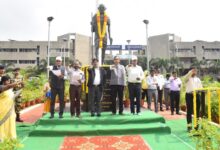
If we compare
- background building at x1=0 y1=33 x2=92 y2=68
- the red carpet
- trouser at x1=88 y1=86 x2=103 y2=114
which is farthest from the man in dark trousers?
background building at x1=0 y1=33 x2=92 y2=68

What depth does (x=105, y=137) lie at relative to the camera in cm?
595

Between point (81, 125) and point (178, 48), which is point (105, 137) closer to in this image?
point (81, 125)

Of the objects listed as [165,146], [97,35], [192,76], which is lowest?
[165,146]

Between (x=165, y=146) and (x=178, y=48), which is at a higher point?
(x=178, y=48)

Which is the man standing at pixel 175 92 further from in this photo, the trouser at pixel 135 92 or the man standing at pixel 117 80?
the man standing at pixel 117 80

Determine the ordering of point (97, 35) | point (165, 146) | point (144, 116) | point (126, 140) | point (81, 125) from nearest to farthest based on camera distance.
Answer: point (165, 146) → point (126, 140) → point (81, 125) → point (144, 116) → point (97, 35)

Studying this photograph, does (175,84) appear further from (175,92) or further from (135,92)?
(135,92)

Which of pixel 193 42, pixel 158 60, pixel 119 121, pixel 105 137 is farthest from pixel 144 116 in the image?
pixel 193 42

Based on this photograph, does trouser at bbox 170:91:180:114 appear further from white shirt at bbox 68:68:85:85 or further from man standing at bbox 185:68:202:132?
white shirt at bbox 68:68:85:85

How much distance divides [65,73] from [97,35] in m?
3.35

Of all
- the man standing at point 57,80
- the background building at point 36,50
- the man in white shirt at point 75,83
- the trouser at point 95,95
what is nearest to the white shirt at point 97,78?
the trouser at point 95,95

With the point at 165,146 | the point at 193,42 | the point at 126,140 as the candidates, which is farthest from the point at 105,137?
the point at 193,42

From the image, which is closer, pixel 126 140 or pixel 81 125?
pixel 126 140

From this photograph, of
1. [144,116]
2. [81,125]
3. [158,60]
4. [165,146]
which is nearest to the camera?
[165,146]
